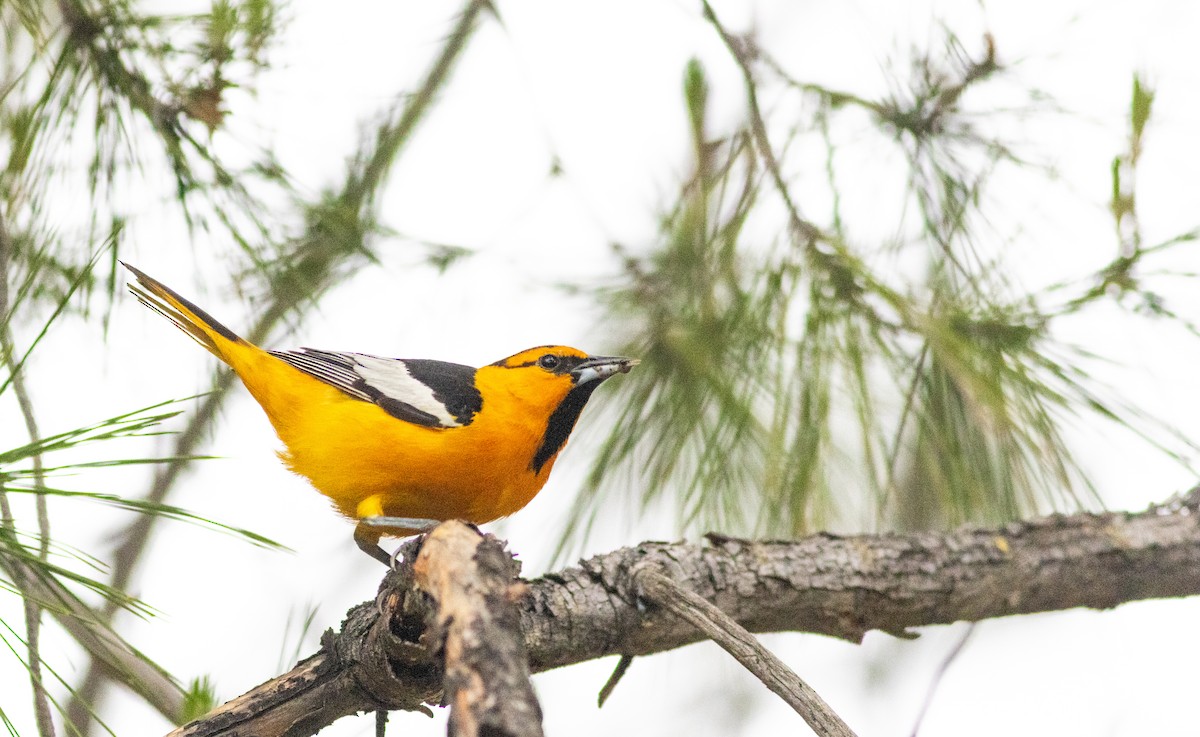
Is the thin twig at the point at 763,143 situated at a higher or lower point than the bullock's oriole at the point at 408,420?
higher

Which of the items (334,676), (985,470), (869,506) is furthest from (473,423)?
(985,470)

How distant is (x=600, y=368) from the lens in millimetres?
2975

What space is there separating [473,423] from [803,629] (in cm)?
98

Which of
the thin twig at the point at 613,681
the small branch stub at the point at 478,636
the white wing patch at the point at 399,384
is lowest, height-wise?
the small branch stub at the point at 478,636

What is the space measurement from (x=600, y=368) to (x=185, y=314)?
113 centimetres

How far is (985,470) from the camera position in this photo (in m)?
3.03

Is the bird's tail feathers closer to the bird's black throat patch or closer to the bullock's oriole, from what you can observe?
the bullock's oriole

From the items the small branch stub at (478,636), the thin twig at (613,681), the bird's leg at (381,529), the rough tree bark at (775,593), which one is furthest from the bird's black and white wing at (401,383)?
the small branch stub at (478,636)

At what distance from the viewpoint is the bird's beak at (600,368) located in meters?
2.93

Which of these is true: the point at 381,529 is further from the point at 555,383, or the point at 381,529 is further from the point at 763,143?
the point at 763,143

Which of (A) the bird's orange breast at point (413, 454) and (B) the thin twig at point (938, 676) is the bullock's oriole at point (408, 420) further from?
(B) the thin twig at point (938, 676)

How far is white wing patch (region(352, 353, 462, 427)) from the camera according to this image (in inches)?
110

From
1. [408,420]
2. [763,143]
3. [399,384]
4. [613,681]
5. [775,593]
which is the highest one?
[763,143]

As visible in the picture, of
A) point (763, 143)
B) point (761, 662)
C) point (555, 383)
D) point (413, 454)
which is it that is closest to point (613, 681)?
point (761, 662)
